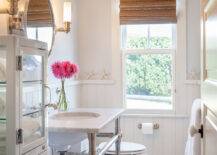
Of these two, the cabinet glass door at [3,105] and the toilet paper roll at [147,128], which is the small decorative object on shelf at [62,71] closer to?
the toilet paper roll at [147,128]

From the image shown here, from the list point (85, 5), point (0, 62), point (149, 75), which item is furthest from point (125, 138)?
point (0, 62)

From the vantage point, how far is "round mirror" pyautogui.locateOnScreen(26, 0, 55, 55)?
2.28 metres

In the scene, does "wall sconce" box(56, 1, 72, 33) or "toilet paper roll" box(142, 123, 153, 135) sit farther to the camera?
"toilet paper roll" box(142, 123, 153, 135)

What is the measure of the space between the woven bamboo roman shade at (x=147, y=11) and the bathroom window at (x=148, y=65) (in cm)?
13

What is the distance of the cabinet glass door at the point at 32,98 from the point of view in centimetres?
139

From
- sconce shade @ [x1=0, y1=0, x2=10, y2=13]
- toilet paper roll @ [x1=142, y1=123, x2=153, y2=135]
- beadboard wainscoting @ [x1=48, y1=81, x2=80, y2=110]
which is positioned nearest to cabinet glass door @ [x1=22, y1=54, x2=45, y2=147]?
sconce shade @ [x1=0, y1=0, x2=10, y2=13]

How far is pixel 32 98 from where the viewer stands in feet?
4.94

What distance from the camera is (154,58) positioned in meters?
3.66

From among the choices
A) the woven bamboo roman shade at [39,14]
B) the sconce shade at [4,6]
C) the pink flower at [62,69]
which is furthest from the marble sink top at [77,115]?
the sconce shade at [4,6]

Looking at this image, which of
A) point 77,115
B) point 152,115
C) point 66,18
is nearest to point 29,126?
point 77,115

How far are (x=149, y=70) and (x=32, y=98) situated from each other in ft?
7.65

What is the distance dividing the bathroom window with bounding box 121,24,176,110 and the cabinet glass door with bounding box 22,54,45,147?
218 centimetres

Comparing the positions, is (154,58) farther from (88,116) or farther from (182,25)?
(88,116)

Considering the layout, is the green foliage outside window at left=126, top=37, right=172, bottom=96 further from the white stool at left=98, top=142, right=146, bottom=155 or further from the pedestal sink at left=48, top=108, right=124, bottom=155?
the pedestal sink at left=48, top=108, right=124, bottom=155
